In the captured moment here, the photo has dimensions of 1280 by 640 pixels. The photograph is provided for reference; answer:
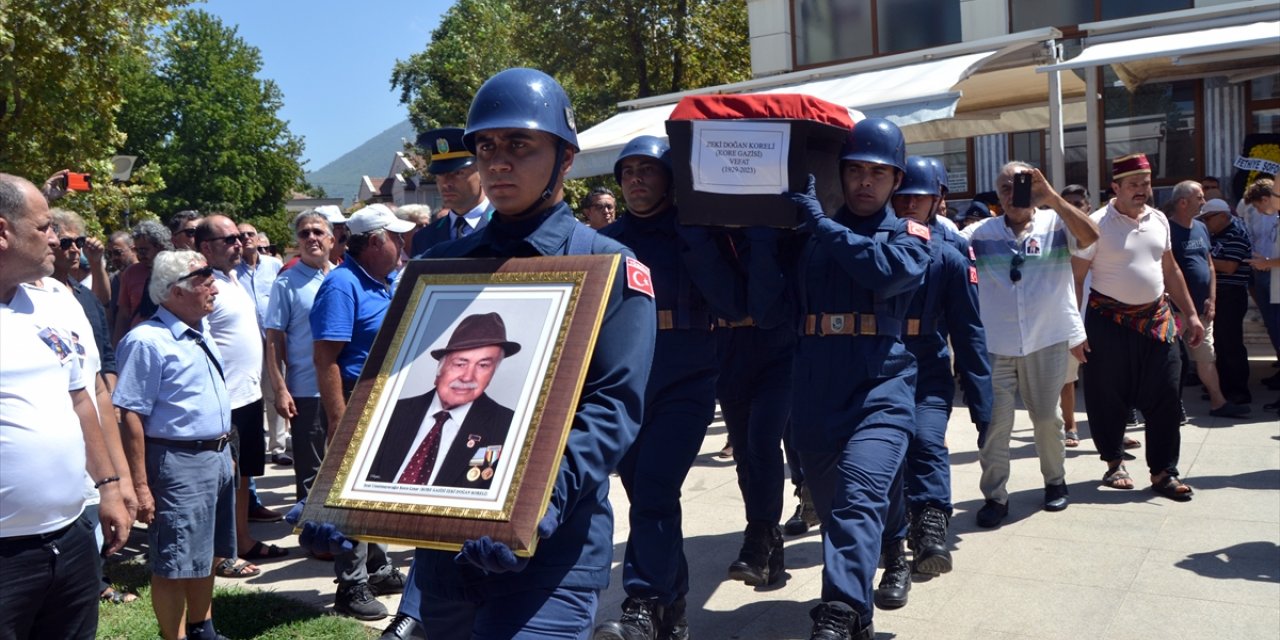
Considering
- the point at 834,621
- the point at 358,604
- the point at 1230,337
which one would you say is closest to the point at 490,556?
the point at 834,621

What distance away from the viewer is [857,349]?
4590mm

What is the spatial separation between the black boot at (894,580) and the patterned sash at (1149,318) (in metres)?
2.84

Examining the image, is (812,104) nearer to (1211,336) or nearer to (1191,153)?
(1211,336)

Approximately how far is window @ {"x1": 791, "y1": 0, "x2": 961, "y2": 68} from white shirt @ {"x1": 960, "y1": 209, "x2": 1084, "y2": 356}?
36.5ft

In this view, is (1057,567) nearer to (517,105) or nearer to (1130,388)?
(1130,388)

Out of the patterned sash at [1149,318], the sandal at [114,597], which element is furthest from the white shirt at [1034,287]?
the sandal at [114,597]

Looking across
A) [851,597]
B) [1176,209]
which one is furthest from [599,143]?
[851,597]

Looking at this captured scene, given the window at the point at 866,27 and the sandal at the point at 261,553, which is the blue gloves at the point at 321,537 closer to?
the sandal at the point at 261,553

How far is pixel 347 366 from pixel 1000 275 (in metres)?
3.90

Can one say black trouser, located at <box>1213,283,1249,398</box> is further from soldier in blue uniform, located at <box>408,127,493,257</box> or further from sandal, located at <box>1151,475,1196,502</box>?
soldier in blue uniform, located at <box>408,127,493,257</box>

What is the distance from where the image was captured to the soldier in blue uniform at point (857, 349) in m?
4.31

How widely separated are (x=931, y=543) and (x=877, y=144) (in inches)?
81.1

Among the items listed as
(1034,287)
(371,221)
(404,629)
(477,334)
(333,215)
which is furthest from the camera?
(333,215)

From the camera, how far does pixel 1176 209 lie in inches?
369
